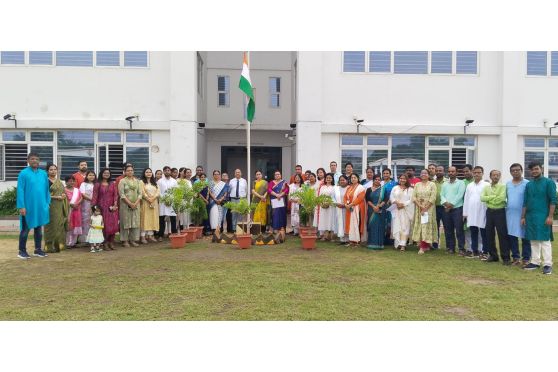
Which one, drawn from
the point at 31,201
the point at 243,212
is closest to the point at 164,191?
the point at 243,212

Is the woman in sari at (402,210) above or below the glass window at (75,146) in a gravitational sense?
below

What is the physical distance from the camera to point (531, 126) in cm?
1195

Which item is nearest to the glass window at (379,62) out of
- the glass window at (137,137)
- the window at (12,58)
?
the glass window at (137,137)

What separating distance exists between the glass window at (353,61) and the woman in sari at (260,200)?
4.64 meters

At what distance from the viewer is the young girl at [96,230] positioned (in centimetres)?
741

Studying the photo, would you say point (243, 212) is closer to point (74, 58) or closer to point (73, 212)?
point (73, 212)

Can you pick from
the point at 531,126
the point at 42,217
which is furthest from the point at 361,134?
the point at 42,217

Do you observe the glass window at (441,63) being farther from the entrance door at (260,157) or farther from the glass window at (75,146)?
the glass window at (75,146)

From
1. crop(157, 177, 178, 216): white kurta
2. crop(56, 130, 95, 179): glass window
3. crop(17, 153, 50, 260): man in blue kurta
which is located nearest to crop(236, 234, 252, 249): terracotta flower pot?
crop(157, 177, 178, 216): white kurta

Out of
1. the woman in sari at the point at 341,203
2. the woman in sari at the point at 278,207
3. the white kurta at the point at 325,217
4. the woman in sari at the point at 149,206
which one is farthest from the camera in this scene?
the woman in sari at the point at 278,207

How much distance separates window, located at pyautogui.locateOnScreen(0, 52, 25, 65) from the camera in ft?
37.5

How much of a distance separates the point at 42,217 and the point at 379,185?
5.81 meters

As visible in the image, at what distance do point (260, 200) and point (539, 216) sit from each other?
522cm

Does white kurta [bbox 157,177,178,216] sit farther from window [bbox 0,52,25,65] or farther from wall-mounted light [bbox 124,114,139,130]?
window [bbox 0,52,25,65]
